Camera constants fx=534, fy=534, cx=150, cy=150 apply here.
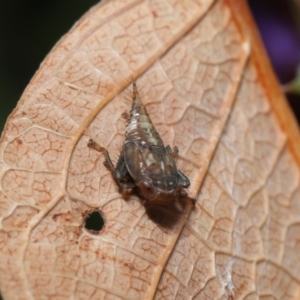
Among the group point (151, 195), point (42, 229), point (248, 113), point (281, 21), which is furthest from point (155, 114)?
point (281, 21)

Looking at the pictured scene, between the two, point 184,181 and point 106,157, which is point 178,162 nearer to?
point 184,181

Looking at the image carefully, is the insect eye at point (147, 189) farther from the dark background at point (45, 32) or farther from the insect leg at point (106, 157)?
the dark background at point (45, 32)

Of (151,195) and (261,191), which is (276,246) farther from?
(151,195)

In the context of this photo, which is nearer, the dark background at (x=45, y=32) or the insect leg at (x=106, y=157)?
the insect leg at (x=106, y=157)

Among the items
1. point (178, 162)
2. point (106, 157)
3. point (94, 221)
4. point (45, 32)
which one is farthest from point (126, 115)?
point (45, 32)

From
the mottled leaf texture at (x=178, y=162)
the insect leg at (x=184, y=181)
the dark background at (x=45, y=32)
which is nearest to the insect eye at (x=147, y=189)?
the mottled leaf texture at (x=178, y=162)

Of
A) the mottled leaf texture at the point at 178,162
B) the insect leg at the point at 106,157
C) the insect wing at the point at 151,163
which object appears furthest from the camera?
the insect wing at the point at 151,163

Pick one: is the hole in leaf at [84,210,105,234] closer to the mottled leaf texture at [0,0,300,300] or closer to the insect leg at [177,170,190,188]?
the mottled leaf texture at [0,0,300,300]
